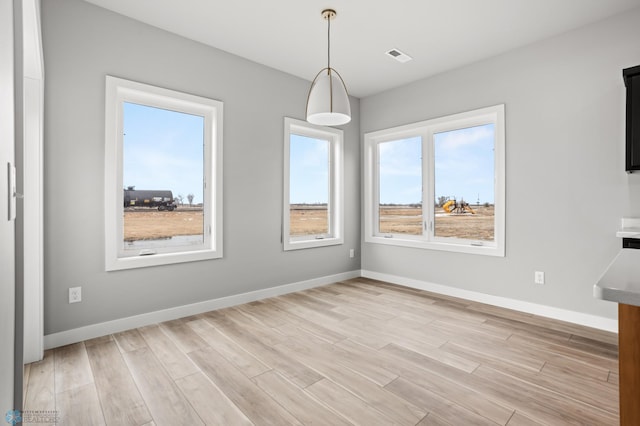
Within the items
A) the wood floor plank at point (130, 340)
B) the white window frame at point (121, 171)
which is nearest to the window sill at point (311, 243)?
the white window frame at point (121, 171)

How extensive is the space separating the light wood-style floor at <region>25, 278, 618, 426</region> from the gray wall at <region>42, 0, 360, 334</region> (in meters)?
0.41

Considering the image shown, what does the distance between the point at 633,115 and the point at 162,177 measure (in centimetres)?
416

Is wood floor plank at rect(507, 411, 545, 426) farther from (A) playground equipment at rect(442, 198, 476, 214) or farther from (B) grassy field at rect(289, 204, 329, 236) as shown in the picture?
(B) grassy field at rect(289, 204, 329, 236)

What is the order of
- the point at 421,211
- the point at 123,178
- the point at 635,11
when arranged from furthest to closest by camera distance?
the point at 421,211
the point at 123,178
the point at 635,11

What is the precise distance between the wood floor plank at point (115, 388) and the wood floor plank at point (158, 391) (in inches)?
1.5

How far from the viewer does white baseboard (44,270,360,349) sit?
2.63m

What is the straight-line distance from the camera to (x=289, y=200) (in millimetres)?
4238

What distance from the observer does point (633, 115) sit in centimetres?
259

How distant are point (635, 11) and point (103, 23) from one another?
180 inches

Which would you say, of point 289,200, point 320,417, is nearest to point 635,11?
point 289,200

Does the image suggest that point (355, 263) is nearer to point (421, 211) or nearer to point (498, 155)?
point (421, 211)

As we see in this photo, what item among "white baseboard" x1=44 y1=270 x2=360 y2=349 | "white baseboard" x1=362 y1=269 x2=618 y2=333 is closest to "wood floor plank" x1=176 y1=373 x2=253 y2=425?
"white baseboard" x1=44 y1=270 x2=360 y2=349

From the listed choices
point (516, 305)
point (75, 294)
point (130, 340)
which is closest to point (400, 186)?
point (516, 305)

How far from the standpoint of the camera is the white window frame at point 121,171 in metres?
2.84
